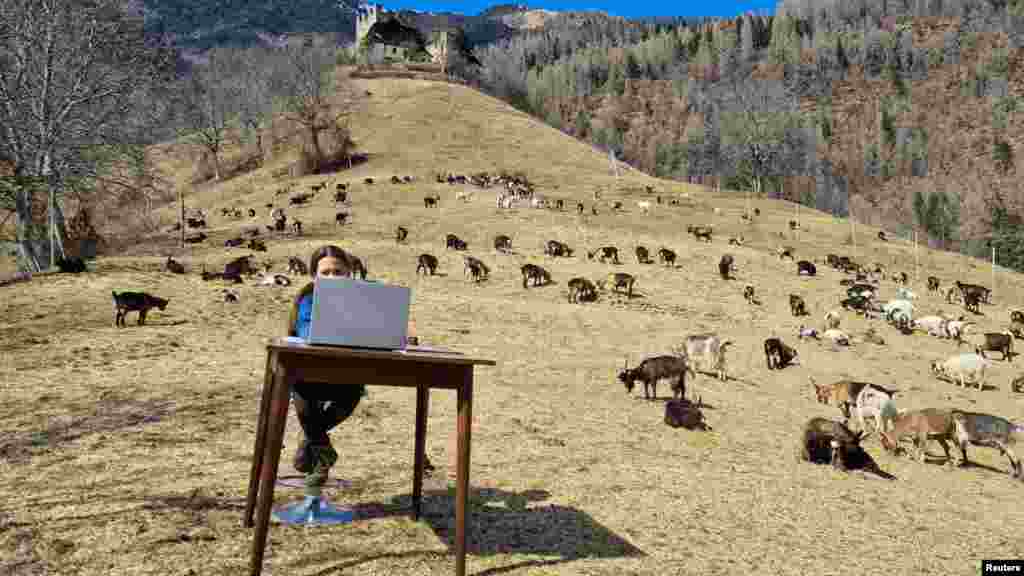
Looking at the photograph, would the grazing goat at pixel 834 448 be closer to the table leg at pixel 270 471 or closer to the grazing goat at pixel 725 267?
the table leg at pixel 270 471

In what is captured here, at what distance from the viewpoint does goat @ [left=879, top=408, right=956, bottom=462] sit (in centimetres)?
1410

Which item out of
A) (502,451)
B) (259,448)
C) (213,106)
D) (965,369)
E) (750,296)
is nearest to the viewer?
(259,448)

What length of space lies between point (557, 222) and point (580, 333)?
23998 millimetres

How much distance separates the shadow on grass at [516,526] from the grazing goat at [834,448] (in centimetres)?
616

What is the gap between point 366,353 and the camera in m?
5.06

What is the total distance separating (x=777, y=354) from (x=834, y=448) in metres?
10.5

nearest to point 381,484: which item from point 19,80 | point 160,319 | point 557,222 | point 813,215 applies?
point 160,319

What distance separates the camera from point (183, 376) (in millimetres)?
13812

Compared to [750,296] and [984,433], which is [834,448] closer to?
[984,433]

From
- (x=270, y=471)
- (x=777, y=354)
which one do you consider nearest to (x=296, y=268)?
(x=777, y=354)

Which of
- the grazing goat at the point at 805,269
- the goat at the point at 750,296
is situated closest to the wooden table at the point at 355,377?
the goat at the point at 750,296

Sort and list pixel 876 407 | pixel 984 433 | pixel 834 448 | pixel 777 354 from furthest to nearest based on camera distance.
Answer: pixel 777 354, pixel 876 407, pixel 984 433, pixel 834 448

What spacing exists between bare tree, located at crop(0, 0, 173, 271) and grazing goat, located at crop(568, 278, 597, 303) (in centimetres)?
1962

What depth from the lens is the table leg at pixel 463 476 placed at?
5355 mm
